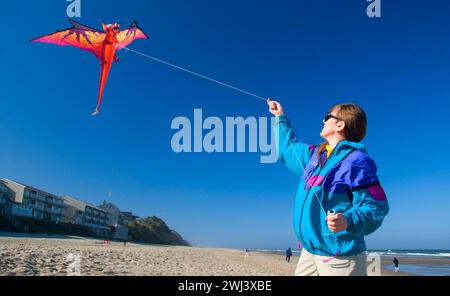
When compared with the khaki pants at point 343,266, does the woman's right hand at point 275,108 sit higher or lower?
higher

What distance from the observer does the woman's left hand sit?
1.59 meters

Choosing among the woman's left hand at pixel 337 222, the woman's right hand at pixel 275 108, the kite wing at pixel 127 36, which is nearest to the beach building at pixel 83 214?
the kite wing at pixel 127 36

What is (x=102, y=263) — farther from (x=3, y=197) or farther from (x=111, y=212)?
(x=111, y=212)

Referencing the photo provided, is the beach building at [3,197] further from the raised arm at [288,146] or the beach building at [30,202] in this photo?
the raised arm at [288,146]

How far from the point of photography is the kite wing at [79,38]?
5.48m

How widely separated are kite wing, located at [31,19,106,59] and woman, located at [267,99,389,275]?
422cm

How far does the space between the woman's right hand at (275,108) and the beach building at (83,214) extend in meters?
64.7

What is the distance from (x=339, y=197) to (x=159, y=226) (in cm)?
10255

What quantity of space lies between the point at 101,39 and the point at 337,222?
494 centimetres

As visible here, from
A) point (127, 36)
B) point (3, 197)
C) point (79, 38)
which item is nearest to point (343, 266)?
point (127, 36)

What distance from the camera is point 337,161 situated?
6.37 ft
